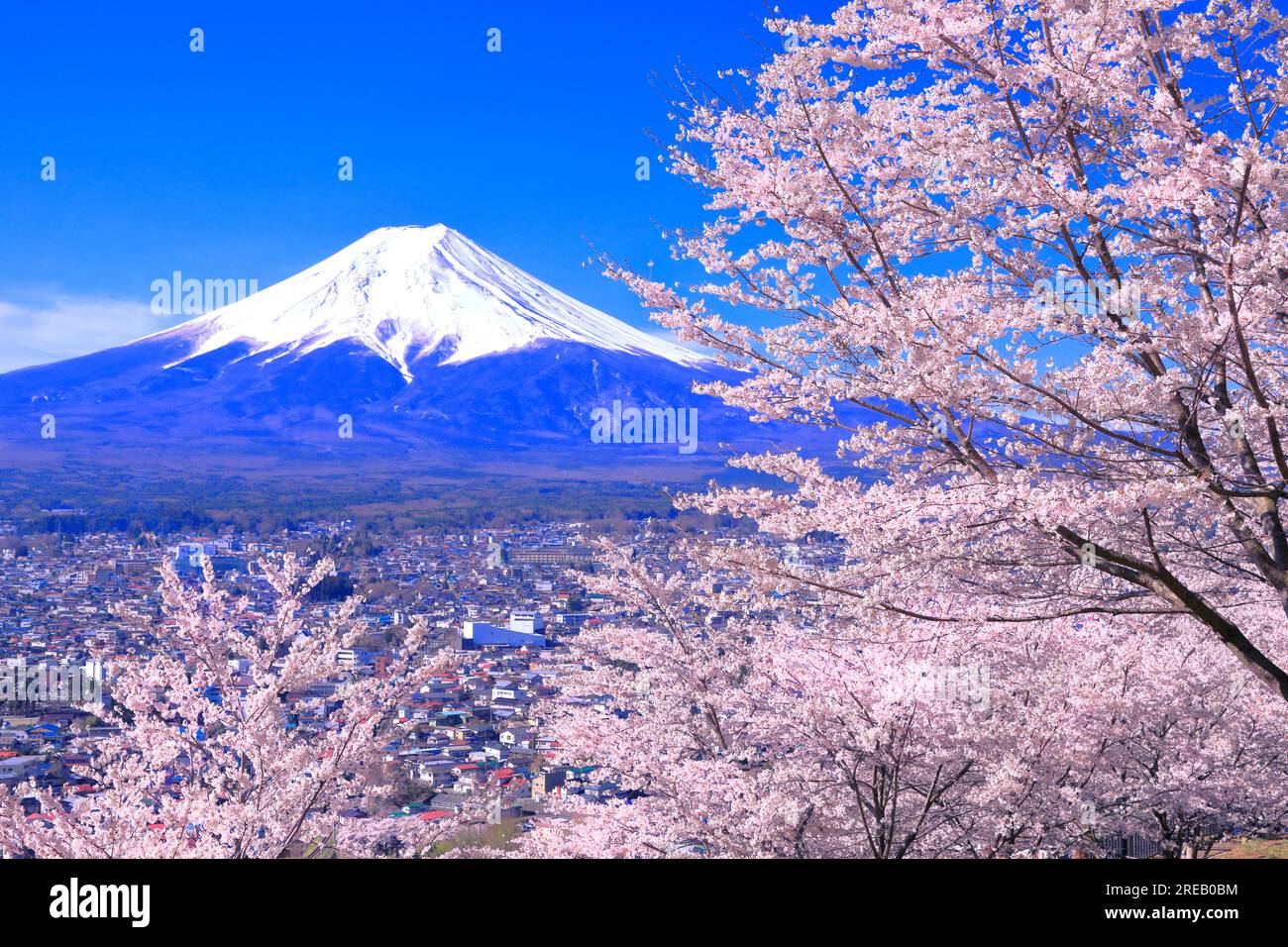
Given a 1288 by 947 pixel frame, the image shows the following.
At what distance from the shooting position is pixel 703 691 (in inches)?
291

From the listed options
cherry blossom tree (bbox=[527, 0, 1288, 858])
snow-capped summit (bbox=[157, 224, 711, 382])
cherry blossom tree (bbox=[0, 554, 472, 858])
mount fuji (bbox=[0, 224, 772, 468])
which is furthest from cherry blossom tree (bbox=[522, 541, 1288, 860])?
snow-capped summit (bbox=[157, 224, 711, 382])

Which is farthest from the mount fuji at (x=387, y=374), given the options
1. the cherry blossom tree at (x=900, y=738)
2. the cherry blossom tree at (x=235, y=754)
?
the cherry blossom tree at (x=235, y=754)

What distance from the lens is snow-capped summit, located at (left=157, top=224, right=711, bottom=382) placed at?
9769 centimetres

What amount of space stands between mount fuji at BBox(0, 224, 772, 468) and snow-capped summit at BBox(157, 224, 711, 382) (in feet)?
0.68

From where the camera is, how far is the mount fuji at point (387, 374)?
235ft

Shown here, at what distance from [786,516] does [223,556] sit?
2414 cm

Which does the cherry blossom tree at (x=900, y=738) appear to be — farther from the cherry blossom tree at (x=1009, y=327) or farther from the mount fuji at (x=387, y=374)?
the mount fuji at (x=387, y=374)

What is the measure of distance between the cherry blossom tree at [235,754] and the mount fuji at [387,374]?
5265cm

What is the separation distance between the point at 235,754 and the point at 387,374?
296 ft

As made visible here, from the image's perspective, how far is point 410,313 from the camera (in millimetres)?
108062

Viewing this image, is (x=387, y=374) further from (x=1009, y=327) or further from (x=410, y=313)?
(x=1009, y=327)

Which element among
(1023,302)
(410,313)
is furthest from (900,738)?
(410,313)
